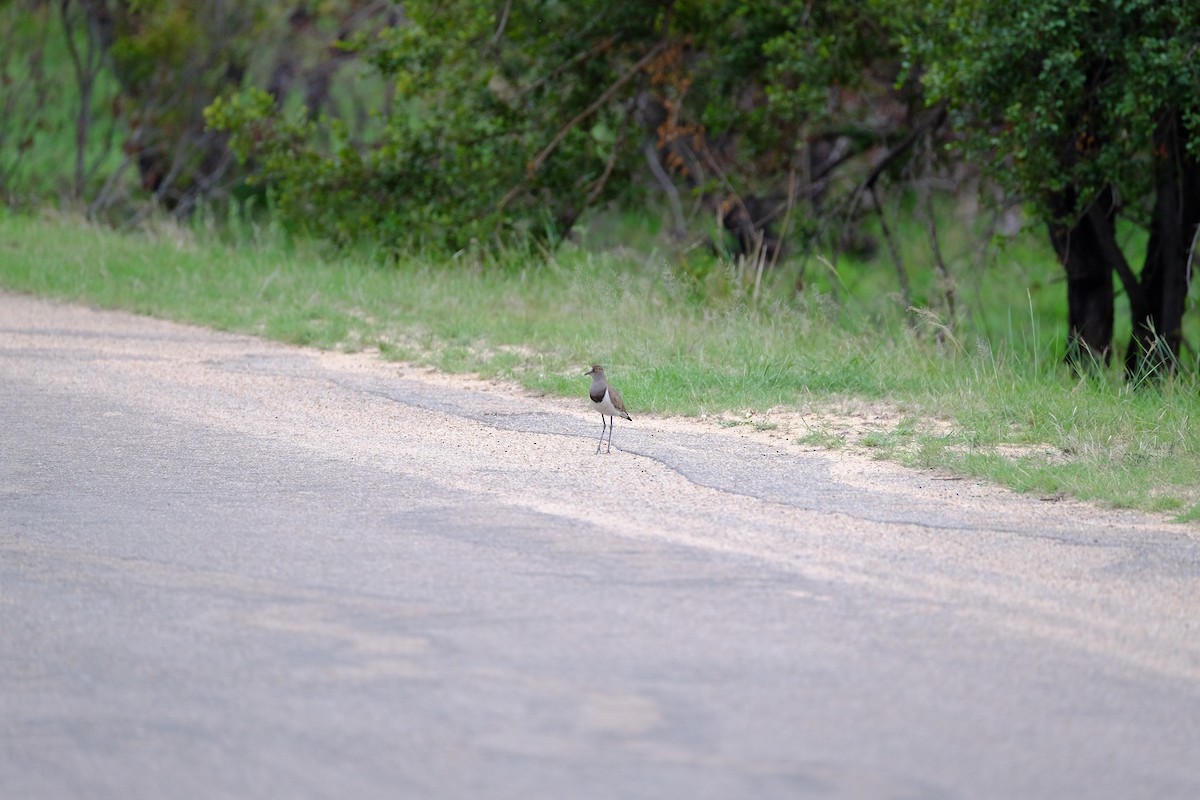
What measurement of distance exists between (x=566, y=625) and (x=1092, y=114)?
897 centimetres

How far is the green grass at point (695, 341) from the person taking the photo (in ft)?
24.8

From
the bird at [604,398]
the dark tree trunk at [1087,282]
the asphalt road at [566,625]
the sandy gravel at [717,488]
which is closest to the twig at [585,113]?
the dark tree trunk at [1087,282]

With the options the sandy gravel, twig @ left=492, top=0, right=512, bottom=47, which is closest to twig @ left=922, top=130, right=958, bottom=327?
twig @ left=492, top=0, right=512, bottom=47

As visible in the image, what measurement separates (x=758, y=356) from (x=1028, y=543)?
3.99 meters

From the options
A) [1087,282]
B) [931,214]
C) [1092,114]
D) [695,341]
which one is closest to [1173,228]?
[1087,282]

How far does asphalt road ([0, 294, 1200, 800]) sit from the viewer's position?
153 inches

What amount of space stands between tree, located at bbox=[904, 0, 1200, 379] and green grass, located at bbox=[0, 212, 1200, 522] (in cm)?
141

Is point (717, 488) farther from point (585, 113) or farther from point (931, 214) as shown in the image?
point (585, 113)

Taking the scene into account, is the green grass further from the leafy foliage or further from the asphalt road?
the leafy foliage

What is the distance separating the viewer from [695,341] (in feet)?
33.7

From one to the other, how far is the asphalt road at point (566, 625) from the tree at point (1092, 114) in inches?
192

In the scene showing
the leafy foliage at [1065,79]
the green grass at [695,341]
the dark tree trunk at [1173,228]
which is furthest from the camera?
the dark tree trunk at [1173,228]

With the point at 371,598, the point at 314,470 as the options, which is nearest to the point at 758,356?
the point at 314,470

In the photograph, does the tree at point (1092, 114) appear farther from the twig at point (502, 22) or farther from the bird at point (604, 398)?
the twig at point (502, 22)
